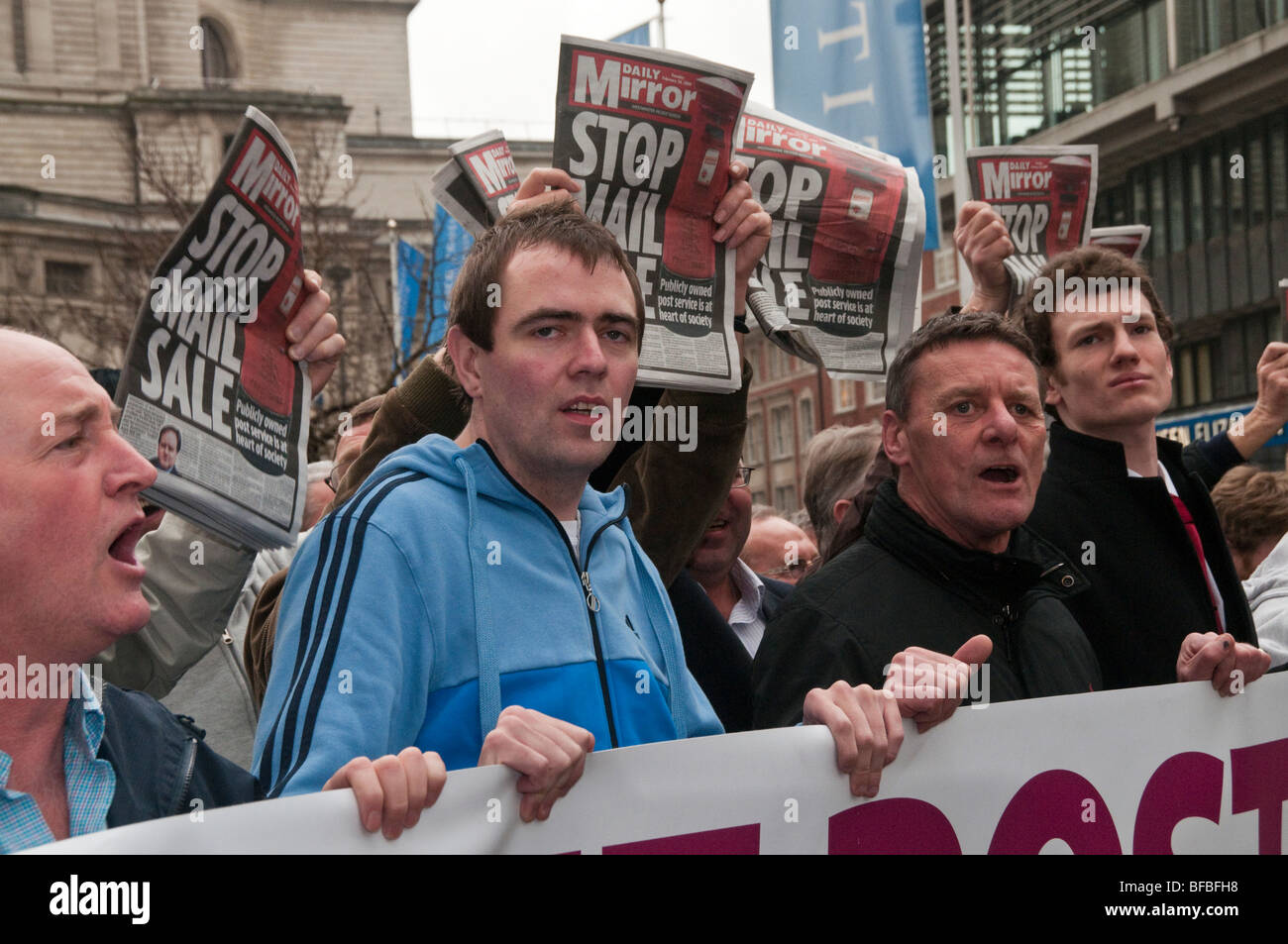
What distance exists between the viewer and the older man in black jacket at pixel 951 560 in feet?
9.88

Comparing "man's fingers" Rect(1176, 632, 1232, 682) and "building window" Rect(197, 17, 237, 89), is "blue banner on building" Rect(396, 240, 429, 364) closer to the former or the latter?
"man's fingers" Rect(1176, 632, 1232, 682)

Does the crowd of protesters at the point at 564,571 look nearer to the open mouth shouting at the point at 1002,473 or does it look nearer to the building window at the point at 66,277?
the open mouth shouting at the point at 1002,473

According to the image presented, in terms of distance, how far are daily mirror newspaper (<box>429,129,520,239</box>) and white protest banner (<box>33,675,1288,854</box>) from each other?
1.55 m

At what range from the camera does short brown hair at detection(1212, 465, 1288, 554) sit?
5812mm

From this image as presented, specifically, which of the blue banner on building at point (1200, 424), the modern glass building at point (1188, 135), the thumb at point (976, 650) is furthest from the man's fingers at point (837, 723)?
the blue banner on building at point (1200, 424)

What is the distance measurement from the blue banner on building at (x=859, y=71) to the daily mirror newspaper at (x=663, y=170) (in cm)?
579

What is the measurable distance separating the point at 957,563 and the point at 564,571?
0.92 meters

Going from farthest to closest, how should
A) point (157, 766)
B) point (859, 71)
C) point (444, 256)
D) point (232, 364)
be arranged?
point (444, 256) < point (859, 71) < point (232, 364) < point (157, 766)

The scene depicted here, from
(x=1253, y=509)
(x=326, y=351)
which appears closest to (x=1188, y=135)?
(x=1253, y=509)

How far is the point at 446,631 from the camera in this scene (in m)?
2.46

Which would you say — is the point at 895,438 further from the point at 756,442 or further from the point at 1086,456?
the point at 756,442

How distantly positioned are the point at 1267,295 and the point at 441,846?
25898mm
